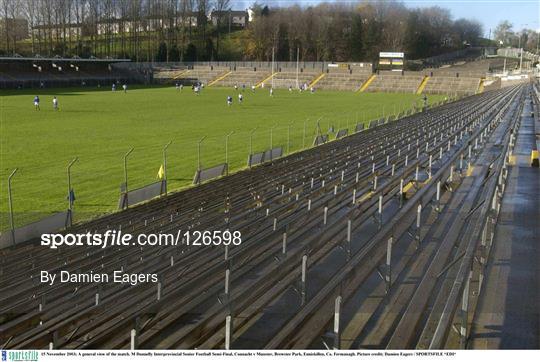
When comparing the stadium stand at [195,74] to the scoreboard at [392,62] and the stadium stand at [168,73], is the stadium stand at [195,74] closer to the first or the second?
the stadium stand at [168,73]

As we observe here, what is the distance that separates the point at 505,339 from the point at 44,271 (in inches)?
302

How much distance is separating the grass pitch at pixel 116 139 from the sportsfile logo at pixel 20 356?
34.7 feet

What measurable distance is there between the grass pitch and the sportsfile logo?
10.6 metres

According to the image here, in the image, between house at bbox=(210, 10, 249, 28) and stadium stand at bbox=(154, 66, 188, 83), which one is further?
house at bbox=(210, 10, 249, 28)

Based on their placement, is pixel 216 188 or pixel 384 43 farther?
pixel 384 43

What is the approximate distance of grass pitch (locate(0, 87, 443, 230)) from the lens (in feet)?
62.5

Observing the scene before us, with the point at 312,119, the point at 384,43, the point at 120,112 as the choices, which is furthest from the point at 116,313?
the point at 384,43

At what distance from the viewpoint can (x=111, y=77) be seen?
9400cm

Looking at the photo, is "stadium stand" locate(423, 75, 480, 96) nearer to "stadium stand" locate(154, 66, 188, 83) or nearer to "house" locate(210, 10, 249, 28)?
"stadium stand" locate(154, 66, 188, 83)

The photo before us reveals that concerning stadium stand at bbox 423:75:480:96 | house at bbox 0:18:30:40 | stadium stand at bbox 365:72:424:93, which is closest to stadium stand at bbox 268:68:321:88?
stadium stand at bbox 365:72:424:93

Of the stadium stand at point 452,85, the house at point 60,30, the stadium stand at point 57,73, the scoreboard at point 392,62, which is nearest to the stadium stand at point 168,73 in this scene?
the stadium stand at point 57,73

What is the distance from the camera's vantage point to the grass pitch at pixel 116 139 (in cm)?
1905

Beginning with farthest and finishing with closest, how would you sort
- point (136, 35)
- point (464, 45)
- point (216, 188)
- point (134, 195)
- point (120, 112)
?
1. point (464, 45)
2. point (136, 35)
3. point (120, 112)
4. point (216, 188)
5. point (134, 195)

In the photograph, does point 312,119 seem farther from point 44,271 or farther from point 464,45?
point 464,45
